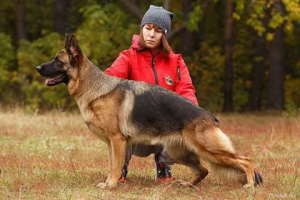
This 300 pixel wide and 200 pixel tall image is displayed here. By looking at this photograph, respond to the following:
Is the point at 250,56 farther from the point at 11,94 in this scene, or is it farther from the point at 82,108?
the point at 82,108

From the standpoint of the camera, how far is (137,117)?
23.4 feet

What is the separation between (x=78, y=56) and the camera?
7.23 metres

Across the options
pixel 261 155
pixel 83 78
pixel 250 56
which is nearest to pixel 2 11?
pixel 250 56

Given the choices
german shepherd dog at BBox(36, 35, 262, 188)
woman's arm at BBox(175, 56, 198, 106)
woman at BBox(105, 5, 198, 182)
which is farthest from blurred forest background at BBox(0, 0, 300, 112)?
german shepherd dog at BBox(36, 35, 262, 188)

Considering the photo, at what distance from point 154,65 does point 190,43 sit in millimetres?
20937

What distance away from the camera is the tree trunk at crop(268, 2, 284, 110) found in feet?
84.4

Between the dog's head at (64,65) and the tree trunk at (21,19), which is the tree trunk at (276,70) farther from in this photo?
the dog's head at (64,65)

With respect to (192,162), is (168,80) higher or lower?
higher

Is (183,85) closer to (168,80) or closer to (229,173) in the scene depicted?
(168,80)

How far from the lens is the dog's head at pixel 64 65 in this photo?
7137 millimetres

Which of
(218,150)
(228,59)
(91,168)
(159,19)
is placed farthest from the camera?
(228,59)

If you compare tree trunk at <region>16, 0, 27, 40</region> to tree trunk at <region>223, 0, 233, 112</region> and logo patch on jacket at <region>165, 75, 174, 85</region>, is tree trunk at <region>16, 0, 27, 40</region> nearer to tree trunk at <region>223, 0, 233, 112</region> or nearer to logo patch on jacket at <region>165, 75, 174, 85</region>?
tree trunk at <region>223, 0, 233, 112</region>

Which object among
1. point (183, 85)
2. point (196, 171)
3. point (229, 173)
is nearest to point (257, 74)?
point (183, 85)

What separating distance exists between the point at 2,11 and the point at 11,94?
25.3ft
